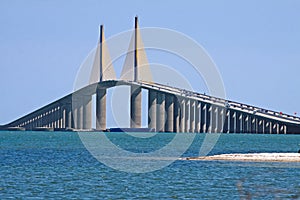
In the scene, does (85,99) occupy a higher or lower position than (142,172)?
higher

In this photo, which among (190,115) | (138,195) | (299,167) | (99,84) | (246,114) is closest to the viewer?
(138,195)

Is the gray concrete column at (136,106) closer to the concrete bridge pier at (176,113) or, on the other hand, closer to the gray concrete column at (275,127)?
the concrete bridge pier at (176,113)

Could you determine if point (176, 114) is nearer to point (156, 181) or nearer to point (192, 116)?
point (192, 116)

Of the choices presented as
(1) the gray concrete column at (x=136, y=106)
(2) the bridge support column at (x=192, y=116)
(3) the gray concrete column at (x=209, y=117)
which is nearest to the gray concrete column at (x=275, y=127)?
(3) the gray concrete column at (x=209, y=117)

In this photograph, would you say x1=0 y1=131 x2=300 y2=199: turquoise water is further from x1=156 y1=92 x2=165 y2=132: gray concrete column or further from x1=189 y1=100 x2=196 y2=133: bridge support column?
x1=156 y1=92 x2=165 y2=132: gray concrete column

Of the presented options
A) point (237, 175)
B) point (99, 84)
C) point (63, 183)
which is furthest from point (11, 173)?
point (99, 84)

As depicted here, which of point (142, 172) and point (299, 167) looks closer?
point (142, 172)

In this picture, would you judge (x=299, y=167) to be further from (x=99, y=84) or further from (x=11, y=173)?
(x=99, y=84)
